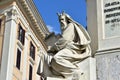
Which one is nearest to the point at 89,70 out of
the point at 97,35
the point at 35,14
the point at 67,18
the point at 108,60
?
the point at 108,60

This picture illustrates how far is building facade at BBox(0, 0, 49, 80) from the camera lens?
955 inches

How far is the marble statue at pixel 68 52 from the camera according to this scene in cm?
602

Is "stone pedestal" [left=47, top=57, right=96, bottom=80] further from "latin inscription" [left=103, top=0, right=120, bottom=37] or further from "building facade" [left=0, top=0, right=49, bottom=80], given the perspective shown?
"building facade" [left=0, top=0, right=49, bottom=80]

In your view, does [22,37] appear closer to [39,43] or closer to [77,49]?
[39,43]

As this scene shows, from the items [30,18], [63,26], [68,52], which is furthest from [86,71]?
[30,18]

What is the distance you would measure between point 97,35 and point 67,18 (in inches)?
26.9

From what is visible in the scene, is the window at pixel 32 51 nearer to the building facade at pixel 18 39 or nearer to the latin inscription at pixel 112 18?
the building facade at pixel 18 39

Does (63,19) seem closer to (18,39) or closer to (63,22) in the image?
(63,22)

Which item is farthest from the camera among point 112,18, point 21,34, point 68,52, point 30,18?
point 30,18

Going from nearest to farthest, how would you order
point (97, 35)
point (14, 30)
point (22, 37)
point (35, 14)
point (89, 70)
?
1. point (89, 70)
2. point (97, 35)
3. point (14, 30)
4. point (22, 37)
5. point (35, 14)

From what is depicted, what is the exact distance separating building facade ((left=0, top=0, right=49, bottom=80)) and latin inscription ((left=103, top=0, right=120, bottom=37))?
17506mm

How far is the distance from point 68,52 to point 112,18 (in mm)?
1054

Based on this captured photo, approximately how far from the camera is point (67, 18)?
6.70 m

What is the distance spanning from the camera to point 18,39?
85.4ft
